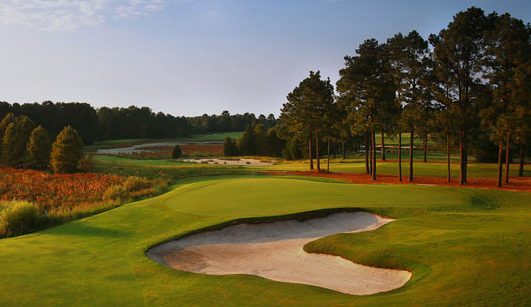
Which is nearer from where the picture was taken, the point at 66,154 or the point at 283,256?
the point at 283,256

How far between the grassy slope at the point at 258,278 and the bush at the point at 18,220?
2.12m

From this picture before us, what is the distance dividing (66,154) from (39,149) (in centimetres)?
992

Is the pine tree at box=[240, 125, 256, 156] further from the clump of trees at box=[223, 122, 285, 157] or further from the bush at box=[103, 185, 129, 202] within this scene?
the bush at box=[103, 185, 129, 202]

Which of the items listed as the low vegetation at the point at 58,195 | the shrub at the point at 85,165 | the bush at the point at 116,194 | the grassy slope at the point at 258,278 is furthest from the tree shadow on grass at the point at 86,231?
the shrub at the point at 85,165

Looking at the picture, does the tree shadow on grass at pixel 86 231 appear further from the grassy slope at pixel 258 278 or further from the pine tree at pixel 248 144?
the pine tree at pixel 248 144

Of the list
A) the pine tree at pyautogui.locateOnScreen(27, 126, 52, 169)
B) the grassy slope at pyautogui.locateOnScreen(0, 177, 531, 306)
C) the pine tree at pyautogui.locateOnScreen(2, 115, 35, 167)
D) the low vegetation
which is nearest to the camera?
the grassy slope at pyautogui.locateOnScreen(0, 177, 531, 306)

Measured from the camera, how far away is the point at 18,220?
21.3 meters

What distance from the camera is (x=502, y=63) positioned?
35.6 metres

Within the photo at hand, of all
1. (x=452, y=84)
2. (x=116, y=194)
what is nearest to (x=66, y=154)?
(x=116, y=194)

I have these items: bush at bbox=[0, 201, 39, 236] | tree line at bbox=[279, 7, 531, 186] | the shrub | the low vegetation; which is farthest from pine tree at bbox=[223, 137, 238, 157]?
bush at bbox=[0, 201, 39, 236]

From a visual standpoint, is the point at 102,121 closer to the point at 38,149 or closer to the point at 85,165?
the point at 38,149

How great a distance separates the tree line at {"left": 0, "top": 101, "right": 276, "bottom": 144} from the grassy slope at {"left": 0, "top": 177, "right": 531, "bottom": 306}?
10886cm

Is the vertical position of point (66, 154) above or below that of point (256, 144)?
below

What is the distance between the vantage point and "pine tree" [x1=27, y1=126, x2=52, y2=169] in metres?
60.2
